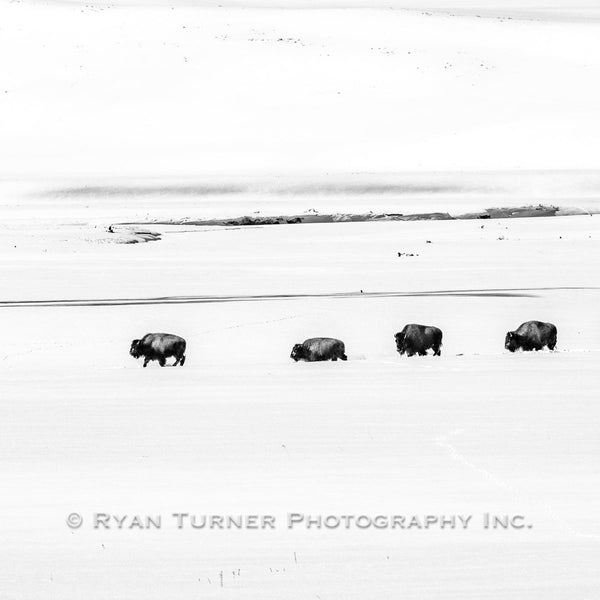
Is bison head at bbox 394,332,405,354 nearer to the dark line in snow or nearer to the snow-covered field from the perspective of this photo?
the snow-covered field

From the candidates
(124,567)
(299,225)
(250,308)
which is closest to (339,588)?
(124,567)

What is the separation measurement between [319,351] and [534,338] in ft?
6.03

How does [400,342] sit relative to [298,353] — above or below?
above

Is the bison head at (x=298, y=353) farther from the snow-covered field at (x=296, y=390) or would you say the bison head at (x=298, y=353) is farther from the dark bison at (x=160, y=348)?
the dark bison at (x=160, y=348)

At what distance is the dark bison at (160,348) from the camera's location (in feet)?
35.1

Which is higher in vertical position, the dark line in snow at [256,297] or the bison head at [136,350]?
the dark line in snow at [256,297]

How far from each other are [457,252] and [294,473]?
18.6 m

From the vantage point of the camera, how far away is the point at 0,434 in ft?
25.1

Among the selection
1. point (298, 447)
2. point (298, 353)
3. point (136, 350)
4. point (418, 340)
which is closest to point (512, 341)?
point (418, 340)

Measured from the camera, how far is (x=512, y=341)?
11.5m

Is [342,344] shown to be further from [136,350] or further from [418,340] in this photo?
[136,350]

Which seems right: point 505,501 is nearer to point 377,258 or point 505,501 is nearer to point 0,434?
point 0,434

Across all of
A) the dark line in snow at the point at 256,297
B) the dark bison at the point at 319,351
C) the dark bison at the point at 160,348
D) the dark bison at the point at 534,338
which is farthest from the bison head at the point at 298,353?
the dark line in snow at the point at 256,297

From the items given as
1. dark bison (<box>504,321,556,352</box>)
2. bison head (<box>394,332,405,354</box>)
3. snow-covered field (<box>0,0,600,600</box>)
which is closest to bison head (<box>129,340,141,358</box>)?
snow-covered field (<box>0,0,600,600</box>)
